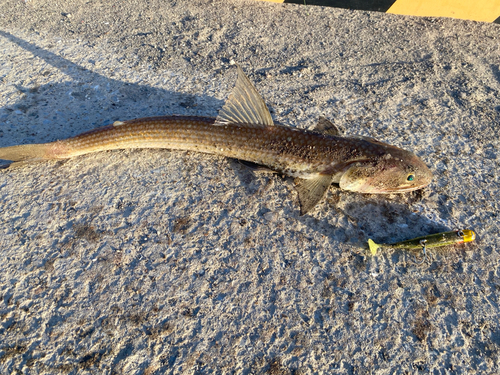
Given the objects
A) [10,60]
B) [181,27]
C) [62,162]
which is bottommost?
[62,162]

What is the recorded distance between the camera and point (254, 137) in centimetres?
332

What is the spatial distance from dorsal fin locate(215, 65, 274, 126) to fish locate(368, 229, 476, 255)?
65.0 inches

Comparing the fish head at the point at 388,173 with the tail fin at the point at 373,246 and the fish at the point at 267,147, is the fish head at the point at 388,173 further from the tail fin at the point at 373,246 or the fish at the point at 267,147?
the tail fin at the point at 373,246

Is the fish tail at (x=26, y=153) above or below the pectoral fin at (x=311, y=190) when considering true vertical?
above

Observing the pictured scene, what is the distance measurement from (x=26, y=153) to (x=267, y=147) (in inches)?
100

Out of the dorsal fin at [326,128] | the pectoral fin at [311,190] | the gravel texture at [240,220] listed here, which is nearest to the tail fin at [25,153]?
the gravel texture at [240,220]

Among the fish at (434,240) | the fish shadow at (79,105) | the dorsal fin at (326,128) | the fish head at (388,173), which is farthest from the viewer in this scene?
the fish shadow at (79,105)

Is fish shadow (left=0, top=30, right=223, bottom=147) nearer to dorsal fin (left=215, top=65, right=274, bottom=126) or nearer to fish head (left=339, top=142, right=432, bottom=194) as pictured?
dorsal fin (left=215, top=65, right=274, bottom=126)

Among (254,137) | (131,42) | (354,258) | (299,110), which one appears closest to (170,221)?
(254,137)

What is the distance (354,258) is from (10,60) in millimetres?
5308

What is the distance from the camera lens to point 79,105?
4.14m

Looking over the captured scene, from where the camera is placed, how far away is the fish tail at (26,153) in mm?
3377

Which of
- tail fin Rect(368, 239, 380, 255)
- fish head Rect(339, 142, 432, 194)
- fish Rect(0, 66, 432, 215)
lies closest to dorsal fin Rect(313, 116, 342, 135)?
fish Rect(0, 66, 432, 215)

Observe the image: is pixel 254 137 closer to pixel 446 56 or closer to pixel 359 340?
pixel 359 340
